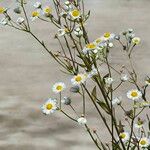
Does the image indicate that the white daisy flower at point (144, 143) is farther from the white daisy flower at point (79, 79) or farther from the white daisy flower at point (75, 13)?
the white daisy flower at point (75, 13)

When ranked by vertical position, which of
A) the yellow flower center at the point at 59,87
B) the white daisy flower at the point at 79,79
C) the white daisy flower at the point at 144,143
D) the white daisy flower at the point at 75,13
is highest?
the white daisy flower at the point at 75,13

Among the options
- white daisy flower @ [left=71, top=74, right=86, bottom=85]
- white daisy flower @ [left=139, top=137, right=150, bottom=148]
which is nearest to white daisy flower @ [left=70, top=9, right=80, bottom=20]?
white daisy flower @ [left=71, top=74, right=86, bottom=85]

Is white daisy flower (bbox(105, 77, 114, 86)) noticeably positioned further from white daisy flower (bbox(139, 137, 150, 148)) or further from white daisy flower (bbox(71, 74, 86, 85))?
white daisy flower (bbox(139, 137, 150, 148))

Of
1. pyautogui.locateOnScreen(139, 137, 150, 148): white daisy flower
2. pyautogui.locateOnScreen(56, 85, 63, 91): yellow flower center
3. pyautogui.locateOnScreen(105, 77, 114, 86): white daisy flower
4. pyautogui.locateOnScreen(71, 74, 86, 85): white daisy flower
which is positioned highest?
pyautogui.locateOnScreen(56, 85, 63, 91): yellow flower center

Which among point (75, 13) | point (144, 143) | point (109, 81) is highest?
point (75, 13)

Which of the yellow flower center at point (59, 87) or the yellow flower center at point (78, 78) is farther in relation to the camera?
the yellow flower center at point (59, 87)

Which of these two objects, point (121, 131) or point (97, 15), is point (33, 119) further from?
point (97, 15)

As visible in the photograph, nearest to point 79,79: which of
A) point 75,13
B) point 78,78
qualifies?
point 78,78

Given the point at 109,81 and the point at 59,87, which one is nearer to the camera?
the point at 109,81

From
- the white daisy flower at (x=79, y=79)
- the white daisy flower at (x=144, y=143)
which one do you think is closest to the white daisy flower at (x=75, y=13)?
the white daisy flower at (x=79, y=79)

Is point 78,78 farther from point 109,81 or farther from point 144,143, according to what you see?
point 144,143

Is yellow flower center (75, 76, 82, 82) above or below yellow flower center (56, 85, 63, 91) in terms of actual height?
below

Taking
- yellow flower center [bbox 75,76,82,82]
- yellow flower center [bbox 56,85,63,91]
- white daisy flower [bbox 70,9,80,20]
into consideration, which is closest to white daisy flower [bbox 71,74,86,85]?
yellow flower center [bbox 75,76,82,82]

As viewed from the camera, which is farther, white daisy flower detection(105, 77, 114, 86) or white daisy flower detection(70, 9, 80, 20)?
white daisy flower detection(70, 9, 80, 20)
